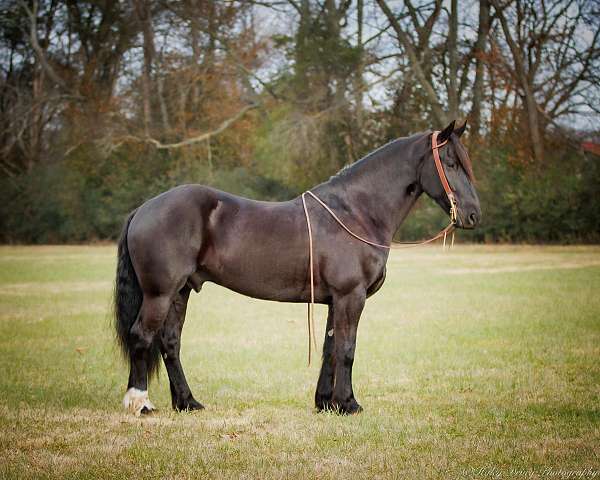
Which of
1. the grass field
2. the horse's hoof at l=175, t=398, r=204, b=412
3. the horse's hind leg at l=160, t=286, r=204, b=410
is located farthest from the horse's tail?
the grass field

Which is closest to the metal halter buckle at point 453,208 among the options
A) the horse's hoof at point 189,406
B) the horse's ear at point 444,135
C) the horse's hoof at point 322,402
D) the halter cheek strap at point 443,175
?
the halter cheek strap at point 443,175

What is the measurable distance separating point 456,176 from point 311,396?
7.79 feet

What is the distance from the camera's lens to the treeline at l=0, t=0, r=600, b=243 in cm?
2758

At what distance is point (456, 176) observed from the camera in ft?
17.4

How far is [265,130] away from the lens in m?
32.7

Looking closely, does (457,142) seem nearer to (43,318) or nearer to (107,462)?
(107,462)

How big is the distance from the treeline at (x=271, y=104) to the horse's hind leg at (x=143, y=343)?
78.9 ft

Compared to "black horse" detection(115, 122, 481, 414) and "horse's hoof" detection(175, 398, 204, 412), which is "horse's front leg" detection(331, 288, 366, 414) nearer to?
"black horse" detection(115, 122, 481, 414)

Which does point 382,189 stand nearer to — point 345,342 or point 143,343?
point 345,342

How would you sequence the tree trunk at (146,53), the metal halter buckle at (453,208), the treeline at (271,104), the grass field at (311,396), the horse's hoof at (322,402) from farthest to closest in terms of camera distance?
the tree trunk at (146,53) < the treeline at (271,104) < the horse's hoof at (322,402) < the metal halter buckle at (453,208) < the grass field at (311,396)

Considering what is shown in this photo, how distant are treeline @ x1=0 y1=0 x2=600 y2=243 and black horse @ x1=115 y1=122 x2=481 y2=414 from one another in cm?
2314

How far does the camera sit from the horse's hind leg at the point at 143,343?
17.4 feet

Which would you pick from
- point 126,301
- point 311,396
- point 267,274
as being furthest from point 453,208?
point 126,301

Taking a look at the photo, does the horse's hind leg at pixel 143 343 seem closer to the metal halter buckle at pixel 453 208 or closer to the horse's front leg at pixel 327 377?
the horse's front leg at pixel 327 377
